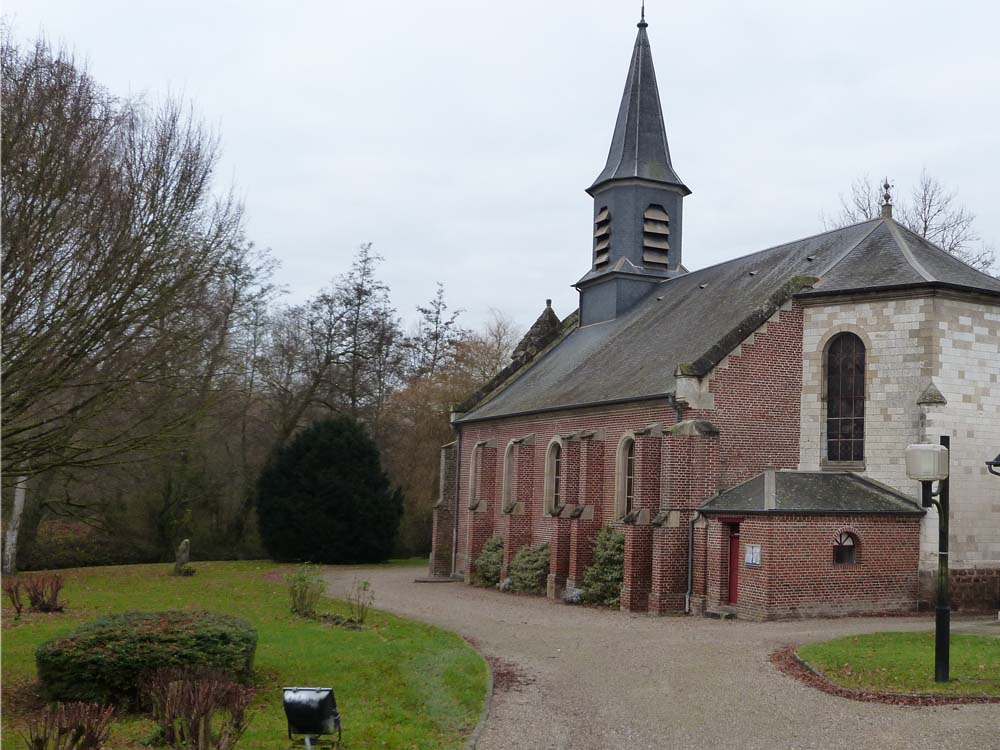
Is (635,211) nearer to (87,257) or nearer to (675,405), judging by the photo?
(675,405)

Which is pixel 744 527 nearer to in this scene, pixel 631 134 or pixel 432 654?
pixel 432 654

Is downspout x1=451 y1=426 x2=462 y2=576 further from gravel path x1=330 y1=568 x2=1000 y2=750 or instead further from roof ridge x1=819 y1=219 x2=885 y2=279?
roof ridge x1=819 y1=219 x2=885 y2=279

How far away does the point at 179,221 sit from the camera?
10859 mm

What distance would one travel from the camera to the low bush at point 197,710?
8.27m

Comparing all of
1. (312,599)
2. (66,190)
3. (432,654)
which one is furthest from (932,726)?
(312,599)

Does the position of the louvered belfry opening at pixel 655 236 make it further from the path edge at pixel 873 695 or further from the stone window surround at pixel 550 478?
the path edge at pixel 873 695

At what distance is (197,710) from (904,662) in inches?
363

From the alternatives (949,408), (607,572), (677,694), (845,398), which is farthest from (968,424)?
(677,694)

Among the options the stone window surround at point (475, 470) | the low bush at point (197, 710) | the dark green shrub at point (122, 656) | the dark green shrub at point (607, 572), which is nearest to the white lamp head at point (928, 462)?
Result: the low bush at point (197, 710)

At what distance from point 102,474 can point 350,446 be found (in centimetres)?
940

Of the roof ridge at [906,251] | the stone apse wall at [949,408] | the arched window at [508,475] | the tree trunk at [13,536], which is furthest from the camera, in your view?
the arched window at [508,475]

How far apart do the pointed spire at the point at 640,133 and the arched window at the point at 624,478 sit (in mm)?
10949

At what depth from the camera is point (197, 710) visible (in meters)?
8.36

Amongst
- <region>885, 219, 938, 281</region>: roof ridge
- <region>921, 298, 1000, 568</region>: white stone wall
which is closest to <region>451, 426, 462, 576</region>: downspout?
<region>885, 219, 938, 281</region>: roof ridge
